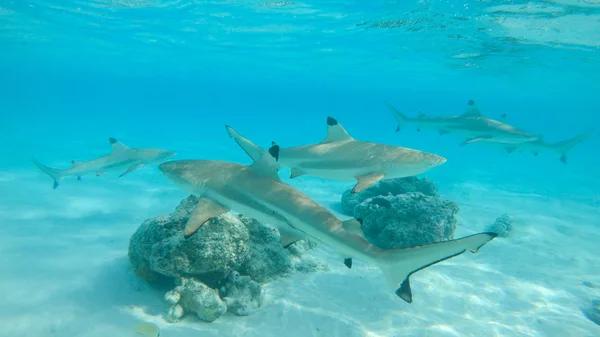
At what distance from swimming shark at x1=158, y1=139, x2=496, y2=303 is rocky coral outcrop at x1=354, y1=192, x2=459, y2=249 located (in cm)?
420

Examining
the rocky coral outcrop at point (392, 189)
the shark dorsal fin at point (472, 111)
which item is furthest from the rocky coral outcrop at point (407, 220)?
the shark dorsal fin at point (472, 111)

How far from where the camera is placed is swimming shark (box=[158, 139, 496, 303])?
10.9 ft

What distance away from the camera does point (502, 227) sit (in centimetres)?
1047

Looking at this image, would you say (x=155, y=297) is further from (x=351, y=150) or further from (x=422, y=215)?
(x=422, y=215)

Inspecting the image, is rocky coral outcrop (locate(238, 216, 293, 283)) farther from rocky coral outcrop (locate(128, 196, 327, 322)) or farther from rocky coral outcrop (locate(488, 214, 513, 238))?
rocky coral outcrop (locate(488, 214, 513, 238))

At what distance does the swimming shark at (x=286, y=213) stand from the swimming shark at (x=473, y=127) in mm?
8051

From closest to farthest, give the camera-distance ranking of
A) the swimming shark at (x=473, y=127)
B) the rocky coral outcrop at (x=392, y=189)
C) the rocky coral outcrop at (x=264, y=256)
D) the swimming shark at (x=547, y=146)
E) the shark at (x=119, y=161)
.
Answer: the rocky coral outcrop at (x=264, y=256), the shark at (x=119, y=161), the rocky coral outcrop at (x=392, y=189), the swimming shark at (x=473, y=127), the swimming shark at (x=547, y=146)

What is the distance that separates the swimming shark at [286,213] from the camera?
10.9 feet

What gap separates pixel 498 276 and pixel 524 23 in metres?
16.9

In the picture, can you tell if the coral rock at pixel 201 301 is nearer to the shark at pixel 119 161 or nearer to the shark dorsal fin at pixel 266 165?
the shark dorsal fin at pixel 266 165

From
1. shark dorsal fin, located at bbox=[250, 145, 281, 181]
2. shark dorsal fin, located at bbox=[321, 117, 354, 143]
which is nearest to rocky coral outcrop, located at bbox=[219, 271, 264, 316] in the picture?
shark dorsal fin, located at bbox=[250, 145, 281, 181]

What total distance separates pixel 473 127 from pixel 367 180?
A: 341 inches

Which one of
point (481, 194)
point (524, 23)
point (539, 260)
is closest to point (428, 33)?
point (524, 23)

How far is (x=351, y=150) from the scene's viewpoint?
17.3 feet
